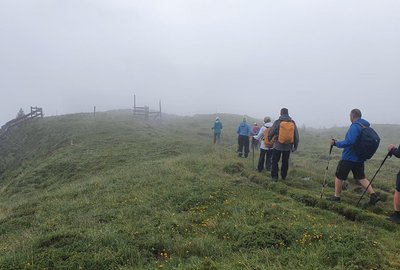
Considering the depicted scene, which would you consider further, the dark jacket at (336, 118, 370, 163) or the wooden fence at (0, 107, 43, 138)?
the wooden fence at (0, 107, 43, 138)

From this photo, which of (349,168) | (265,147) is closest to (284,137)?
(265,147)

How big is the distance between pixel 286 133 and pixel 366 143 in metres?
3.38

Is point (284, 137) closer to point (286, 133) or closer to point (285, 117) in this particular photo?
point (286, 133)

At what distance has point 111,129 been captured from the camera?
35.7 metres

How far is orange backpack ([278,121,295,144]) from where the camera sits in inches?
531

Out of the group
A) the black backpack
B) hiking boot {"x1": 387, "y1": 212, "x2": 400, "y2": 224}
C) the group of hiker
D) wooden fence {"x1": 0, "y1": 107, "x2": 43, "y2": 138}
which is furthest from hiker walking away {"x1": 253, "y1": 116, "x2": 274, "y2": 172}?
wooden fence {"x1": 0, "y1": 107, "x2": 43, "y2": 138}

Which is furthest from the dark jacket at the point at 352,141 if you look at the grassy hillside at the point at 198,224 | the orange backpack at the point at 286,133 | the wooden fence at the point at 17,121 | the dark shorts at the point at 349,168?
the wooden fence at the point at 17,121

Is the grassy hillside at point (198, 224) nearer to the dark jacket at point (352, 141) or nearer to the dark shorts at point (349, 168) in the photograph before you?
the dark shorts at point (349, 168)

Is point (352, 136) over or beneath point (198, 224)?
over

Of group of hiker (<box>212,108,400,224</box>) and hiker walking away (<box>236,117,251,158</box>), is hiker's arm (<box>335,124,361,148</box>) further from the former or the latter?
hiker walking away (<box>236,117,251,158</box>)

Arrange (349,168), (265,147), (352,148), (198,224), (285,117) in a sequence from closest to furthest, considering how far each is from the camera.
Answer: (198,224), (352,148), (349,168), (285,117), (265,147)

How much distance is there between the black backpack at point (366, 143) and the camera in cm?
1042

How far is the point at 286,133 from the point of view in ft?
44.3

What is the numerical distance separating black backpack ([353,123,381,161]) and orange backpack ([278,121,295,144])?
307 cm
